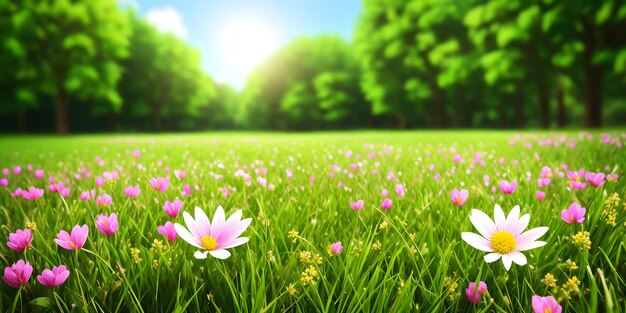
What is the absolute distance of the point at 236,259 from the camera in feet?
4.14

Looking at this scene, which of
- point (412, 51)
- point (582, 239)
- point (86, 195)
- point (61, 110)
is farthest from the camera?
point (412, 51)

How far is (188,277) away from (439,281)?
2.59 ft

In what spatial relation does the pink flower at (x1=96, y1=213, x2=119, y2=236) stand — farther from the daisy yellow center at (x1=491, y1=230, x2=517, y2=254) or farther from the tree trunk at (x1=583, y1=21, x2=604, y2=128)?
the tree trunk at (x1=583, y1=21, x2=604, y2=128)

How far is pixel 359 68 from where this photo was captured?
44812 mm

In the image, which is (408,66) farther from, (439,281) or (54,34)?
(439,281)

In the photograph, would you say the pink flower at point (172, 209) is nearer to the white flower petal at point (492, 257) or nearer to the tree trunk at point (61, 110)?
the white flower petal at point (492, 257)

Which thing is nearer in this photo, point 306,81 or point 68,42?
point 68,42

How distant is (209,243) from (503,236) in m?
0.86

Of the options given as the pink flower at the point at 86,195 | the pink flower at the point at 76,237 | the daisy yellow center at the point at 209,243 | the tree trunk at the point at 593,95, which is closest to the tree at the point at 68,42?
the pink flower at the point at 86,195

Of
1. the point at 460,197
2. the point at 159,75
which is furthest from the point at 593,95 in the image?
the point at 159,75

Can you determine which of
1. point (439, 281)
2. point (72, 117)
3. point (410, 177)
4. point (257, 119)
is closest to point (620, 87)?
point (410, 177)

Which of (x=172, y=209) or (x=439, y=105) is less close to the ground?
(x=439, y=105)

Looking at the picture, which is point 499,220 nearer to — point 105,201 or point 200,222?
point 200,222

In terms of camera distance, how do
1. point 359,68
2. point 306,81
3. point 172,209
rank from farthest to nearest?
point 359,68, point 306,81, point 172,209
